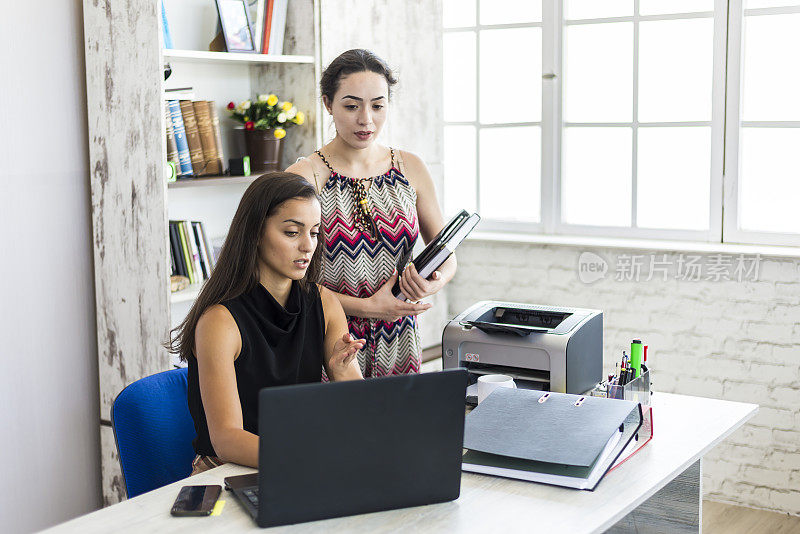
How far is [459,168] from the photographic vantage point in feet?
14.5

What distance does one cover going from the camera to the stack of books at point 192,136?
3168 mm

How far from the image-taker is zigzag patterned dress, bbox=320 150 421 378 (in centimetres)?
251

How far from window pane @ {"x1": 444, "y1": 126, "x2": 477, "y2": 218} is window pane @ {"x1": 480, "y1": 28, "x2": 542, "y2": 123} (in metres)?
0.14

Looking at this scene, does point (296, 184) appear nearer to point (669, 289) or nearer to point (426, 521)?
point (426, 521)

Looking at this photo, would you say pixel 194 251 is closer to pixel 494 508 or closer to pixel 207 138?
pixel 207 138

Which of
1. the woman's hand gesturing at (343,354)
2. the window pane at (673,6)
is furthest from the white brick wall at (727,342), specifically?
the woman's hand gesturing at (343,354)

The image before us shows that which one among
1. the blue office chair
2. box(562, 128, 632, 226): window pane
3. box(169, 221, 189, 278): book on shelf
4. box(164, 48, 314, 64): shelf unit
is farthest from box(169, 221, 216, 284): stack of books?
box(562, 128, 632, 226): window pane

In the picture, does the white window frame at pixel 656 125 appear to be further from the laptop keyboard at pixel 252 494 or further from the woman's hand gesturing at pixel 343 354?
the laptop keyboard at pixel 252 494

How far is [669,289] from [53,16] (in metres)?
2.57

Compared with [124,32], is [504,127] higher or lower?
lower

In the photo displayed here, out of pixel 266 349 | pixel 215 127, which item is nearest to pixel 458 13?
pixel 215 127

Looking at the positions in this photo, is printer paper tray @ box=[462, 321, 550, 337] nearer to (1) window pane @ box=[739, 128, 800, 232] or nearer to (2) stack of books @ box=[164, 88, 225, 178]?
(2) stack of books @ box=[164, 88, 225, 178]

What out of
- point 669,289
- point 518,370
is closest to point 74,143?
point 518,370

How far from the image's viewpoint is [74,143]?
3139mm
